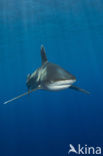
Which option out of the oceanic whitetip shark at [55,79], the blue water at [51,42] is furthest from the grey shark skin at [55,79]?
the blue water at [51,42]

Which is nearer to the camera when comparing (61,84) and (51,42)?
(61,84)

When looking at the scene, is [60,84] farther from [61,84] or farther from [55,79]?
[55,79]

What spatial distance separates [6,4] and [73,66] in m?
35.3

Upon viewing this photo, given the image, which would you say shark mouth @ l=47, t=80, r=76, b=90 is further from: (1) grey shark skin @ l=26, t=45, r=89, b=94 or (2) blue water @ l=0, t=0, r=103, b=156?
(2) blue water @ l=0, t=0, r=103, b=156

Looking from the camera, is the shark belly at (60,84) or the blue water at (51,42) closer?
the shark belly at (60,84)

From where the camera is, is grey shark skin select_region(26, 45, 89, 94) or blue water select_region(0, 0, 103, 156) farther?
blue water select_region(0, 0, 103, 156)

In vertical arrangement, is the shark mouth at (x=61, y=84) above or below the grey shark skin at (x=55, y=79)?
below

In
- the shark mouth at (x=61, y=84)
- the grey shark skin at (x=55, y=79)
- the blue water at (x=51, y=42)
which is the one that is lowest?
the shark mouth at (x=61, y=84)

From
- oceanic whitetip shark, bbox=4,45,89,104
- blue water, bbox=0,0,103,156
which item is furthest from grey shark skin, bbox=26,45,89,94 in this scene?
blue water, bbox=0,0,103,156

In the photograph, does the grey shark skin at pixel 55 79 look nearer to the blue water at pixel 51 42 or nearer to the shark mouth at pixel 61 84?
the shark mouth at pixel 61 84

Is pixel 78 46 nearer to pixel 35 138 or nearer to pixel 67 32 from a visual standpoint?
pixel 67 32

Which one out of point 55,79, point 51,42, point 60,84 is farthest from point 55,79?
point 51,42

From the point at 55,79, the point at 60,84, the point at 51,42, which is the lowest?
the point at 60,84

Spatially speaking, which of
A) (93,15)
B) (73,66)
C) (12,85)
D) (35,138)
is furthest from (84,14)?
(12,85)
